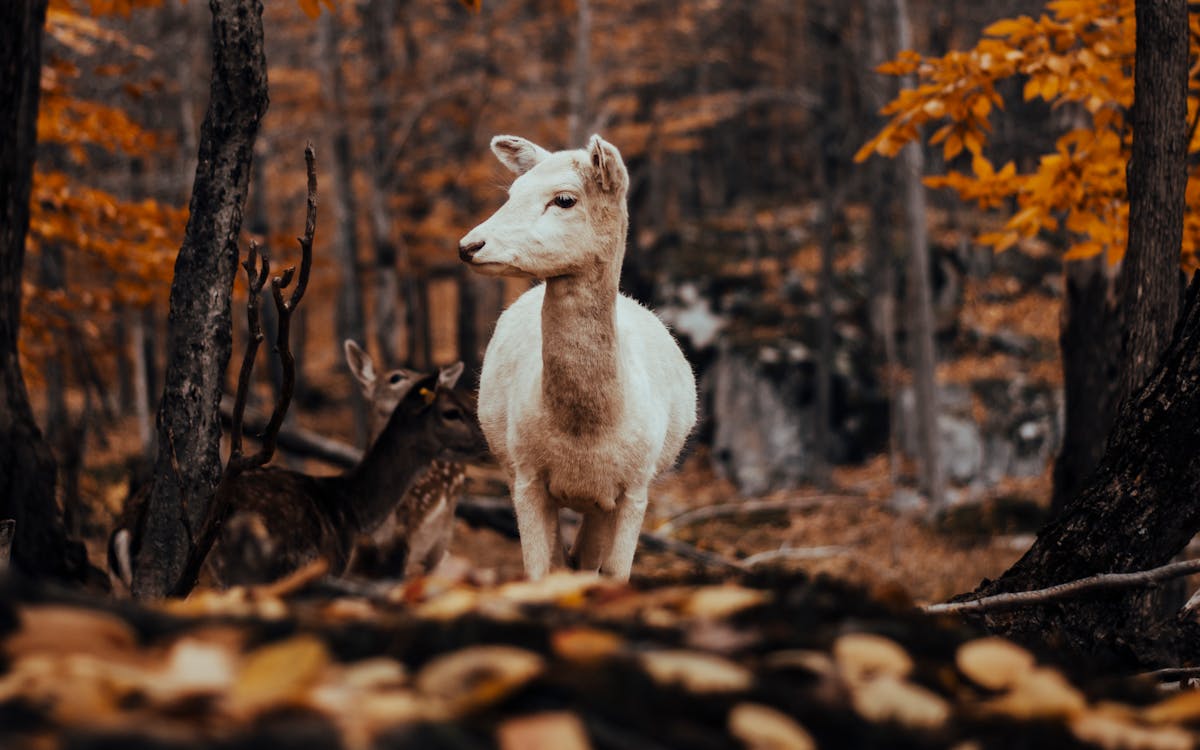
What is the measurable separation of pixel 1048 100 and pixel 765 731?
6.17 m

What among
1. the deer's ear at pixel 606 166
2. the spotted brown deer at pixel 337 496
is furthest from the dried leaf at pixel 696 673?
the deer's ear at pixel 606 166

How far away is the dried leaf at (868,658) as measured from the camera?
262cm

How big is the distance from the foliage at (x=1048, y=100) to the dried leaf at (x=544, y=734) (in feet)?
16.7

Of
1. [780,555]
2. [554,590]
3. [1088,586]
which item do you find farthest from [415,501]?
[554,590]

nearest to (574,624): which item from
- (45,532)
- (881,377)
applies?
(45,532)

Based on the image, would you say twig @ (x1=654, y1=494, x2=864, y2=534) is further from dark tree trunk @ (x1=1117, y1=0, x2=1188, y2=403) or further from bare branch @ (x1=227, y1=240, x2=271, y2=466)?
bare branch @ (x1=227, y1=240, x2=271, y2=466)

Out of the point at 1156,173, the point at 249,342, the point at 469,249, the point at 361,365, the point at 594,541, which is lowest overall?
the point at 594,541

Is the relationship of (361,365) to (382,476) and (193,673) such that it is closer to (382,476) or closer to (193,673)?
(382,476)

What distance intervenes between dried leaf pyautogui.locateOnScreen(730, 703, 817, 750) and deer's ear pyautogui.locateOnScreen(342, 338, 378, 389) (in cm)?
777

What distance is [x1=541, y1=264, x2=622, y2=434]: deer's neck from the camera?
17.4 ft

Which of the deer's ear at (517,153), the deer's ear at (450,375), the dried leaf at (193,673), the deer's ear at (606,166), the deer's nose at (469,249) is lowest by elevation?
the dried leaf at (193,673)

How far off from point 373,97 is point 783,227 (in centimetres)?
1369

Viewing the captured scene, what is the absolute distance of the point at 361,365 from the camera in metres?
9.83

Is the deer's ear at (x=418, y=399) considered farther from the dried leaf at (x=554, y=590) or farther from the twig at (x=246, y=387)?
the dried leaf at (x=554, y=590)
